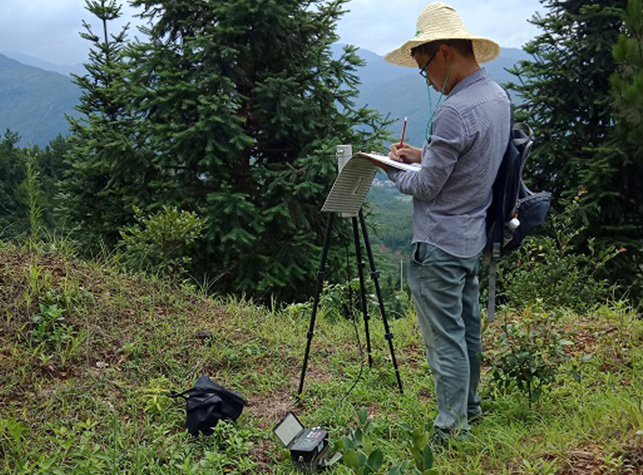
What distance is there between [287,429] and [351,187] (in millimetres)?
1264

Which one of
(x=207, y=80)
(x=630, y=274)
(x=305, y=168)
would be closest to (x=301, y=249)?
(x=305, y=168)

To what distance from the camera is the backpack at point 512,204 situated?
2516mm

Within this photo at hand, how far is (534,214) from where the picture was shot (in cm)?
257

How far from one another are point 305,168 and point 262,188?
1074 mm

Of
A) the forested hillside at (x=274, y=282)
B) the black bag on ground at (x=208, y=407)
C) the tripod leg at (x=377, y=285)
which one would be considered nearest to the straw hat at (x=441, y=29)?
the forested hillside at (x=274, y=282)

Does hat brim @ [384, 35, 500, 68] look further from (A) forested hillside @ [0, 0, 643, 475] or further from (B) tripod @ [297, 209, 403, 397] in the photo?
(B) tripod @ [297, 209, 403, 397]

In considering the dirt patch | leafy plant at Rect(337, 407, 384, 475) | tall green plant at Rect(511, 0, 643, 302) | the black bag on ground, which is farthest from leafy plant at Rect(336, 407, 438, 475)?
tall green plant at Rect(511, 0, 643, 302)

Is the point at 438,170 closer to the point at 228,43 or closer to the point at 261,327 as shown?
the point at 261,327

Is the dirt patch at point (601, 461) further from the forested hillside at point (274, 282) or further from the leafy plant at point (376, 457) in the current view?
the leafy plant at point (376, 457)

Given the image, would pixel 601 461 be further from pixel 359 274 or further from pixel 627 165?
pixel 627 165

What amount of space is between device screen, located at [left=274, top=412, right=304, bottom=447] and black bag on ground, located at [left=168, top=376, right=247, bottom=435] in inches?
15.3

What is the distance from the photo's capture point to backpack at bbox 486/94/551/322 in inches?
99.0

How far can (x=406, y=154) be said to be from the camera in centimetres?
267

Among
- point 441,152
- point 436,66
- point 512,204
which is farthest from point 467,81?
point 512,204
